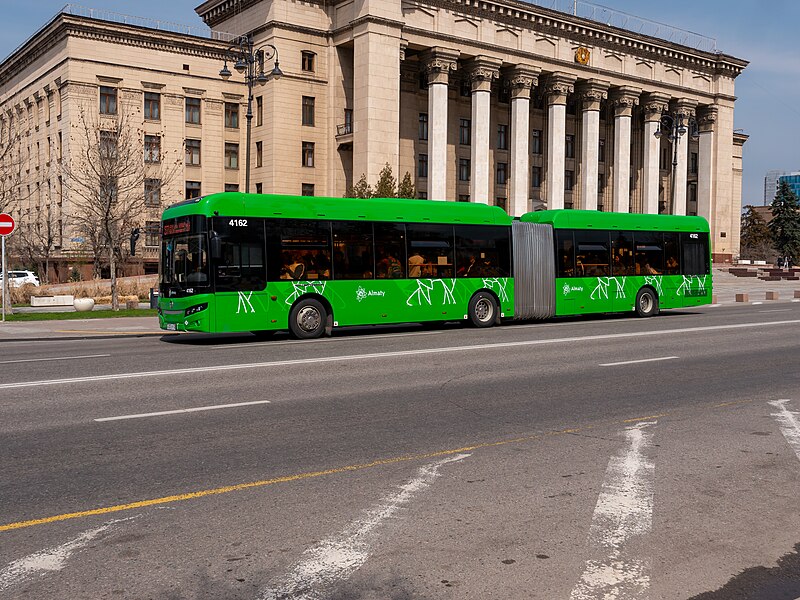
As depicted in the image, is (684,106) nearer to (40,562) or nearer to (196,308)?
(196,308)

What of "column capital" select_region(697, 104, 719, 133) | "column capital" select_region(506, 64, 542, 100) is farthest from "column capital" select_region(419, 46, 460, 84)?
"column capital" select_region(697, 104, 719, 133)

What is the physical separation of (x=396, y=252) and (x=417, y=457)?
47.7 ft

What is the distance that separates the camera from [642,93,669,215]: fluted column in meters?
71.9

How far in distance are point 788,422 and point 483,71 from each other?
53938 millimetres

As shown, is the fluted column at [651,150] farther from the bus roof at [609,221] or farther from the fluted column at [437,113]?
the bus roof at [609,221]

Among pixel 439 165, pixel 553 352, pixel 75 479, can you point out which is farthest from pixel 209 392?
pixel 439 165

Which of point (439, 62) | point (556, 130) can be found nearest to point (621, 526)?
point (439, 62)

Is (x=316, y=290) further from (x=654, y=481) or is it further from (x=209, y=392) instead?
(x=654, y=481)

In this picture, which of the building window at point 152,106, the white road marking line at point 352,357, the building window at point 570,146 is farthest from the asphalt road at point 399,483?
the building window at point 570,146

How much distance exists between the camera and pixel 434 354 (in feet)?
51.5

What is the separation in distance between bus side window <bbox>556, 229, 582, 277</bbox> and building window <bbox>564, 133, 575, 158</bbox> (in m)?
48.3

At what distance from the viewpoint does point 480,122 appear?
6050 cm

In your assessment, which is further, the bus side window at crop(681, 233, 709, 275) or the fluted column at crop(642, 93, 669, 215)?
the fluted column at crop(642, 93, 669, 215)

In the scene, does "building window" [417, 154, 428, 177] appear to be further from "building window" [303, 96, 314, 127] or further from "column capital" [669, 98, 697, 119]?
"column capital" [669, 98, 697, 119]
